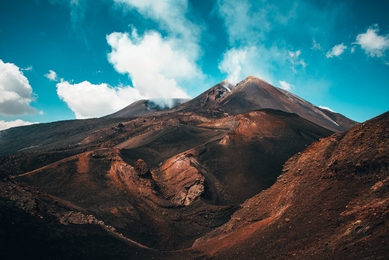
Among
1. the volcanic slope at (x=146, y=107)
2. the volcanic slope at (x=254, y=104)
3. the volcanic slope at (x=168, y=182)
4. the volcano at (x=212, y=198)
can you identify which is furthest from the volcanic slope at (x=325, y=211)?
the volcanic slope at (x=146, y=107)

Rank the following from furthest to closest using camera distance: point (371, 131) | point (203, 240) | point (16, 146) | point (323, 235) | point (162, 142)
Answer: point (16, 146), point (162, 142), point (203, 240), point (371, 131), point (323, 235)

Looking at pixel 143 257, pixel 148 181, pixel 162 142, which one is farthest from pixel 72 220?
pixel 162 142

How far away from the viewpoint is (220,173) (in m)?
40.3

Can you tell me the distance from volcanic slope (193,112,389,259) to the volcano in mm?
97

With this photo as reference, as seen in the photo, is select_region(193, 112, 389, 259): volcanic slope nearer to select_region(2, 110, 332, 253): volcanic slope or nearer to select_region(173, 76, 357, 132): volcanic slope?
Result: select_region(2, 110, 332, 253): volcanic slope

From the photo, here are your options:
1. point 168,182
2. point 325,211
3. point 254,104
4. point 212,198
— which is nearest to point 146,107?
point 254,104

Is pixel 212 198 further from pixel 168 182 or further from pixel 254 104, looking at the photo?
pixel 254 104

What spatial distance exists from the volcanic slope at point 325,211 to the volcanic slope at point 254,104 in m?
74.0

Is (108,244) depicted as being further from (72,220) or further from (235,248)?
(235,248)

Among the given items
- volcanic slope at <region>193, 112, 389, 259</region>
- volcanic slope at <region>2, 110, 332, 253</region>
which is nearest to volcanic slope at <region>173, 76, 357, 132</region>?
volcanic slope at <region>2, 110, 332, 253</region>

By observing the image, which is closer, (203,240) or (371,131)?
(371,131)

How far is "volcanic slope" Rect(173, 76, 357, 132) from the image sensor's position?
11150 cm

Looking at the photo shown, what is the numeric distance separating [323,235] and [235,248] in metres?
7.01

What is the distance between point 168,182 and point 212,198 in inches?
261
